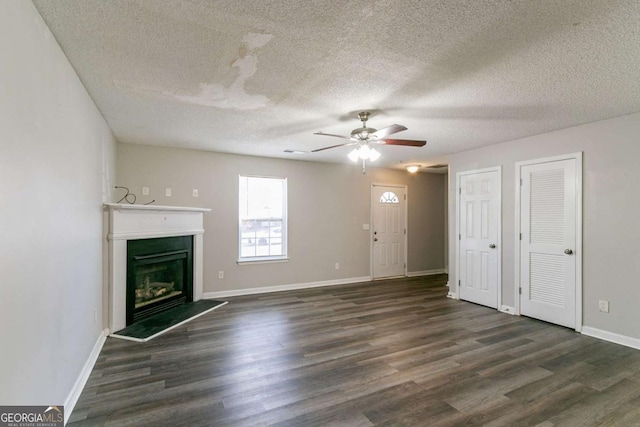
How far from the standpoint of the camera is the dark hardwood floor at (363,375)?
7.00 ft

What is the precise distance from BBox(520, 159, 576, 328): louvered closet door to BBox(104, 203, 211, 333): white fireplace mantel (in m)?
4.83

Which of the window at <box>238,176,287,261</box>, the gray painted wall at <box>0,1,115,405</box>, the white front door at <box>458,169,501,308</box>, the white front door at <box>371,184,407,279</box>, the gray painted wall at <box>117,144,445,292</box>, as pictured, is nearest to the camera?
the gray painted wall at <box>0,1,115,405</box>

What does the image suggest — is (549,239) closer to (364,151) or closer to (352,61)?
(364,151)

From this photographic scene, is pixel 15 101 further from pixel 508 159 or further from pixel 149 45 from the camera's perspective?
pixel 508 159

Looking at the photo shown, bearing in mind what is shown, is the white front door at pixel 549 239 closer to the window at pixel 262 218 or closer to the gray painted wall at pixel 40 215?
the window at pixel 262 218

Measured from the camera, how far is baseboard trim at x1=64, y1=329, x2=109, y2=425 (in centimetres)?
212

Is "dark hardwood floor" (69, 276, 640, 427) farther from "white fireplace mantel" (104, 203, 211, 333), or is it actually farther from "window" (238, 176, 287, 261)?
"window" (238, 176, 287, 261)

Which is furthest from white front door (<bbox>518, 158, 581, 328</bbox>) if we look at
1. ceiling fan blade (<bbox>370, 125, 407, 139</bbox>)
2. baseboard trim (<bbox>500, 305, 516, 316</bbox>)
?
ceiling fan blade (<bbox>370, 125, 407, 139</bbox>)

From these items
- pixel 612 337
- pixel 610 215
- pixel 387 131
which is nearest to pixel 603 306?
pixel 612 337

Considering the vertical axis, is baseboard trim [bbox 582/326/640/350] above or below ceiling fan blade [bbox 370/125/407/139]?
below

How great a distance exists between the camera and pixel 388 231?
6922 mm

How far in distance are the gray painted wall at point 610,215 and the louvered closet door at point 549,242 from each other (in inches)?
5.7

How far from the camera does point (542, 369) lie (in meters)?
2.79

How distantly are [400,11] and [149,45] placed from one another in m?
1.59
